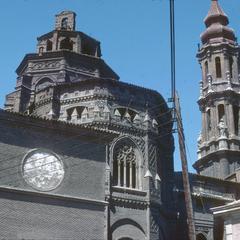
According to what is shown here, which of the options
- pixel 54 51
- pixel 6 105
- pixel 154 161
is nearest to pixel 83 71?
pixel 54 51

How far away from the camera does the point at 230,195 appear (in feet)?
130

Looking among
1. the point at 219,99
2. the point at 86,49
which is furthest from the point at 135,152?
the point at 219,99

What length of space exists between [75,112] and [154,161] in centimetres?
580

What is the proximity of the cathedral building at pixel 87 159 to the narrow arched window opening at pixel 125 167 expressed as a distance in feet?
0.19

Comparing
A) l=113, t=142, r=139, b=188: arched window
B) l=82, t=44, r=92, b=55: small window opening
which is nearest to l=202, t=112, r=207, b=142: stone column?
l=82, t=44, r=92, b=55: small window opening

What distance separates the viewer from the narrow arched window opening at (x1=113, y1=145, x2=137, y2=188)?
31.5 m

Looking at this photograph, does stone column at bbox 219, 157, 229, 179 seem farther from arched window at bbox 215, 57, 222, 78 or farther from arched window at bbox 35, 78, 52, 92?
arched window at bbox 35, 78, 52, 92

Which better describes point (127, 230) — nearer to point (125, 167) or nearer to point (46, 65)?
point (125, 167)

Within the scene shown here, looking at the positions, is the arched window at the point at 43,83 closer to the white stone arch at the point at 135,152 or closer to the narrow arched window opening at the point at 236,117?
the white stone arch at the point at 135,152

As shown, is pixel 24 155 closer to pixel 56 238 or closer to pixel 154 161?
pixel 56 238

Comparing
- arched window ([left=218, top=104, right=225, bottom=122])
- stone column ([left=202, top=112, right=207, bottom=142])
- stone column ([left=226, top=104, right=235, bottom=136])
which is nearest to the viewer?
stone column ([left=226, top=104, right=235, bottom=136])

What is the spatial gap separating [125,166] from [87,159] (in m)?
3.28

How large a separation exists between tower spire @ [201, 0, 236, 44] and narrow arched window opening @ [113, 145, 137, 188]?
26750 mm

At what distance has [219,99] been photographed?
5222 centimetres
